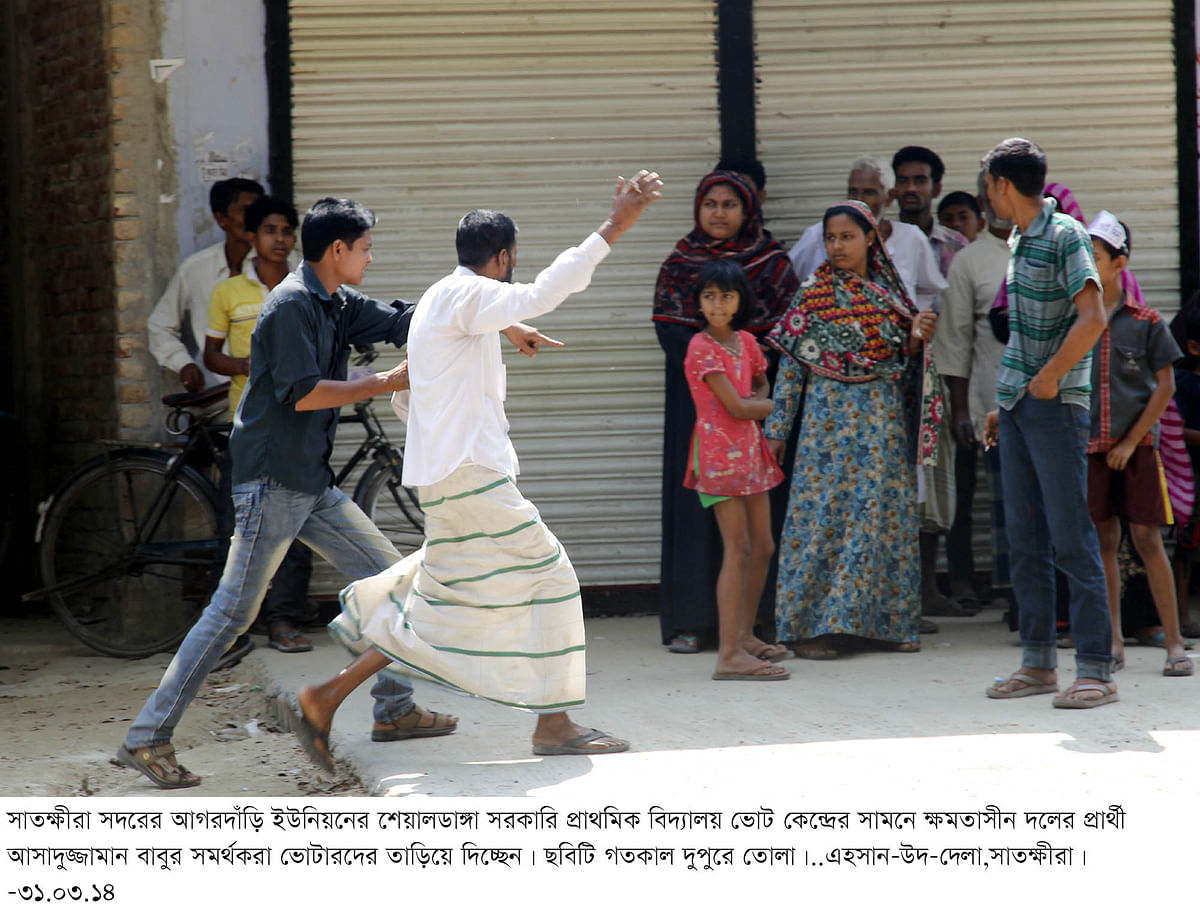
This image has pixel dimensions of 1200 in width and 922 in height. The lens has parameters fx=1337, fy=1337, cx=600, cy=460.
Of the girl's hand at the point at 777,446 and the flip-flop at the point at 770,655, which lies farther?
the girl's hand at the point at 777,446

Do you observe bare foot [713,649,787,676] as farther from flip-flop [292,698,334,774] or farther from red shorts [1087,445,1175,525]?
flip-flop [292,698,334,774]

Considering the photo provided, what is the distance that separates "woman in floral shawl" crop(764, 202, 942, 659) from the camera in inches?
220

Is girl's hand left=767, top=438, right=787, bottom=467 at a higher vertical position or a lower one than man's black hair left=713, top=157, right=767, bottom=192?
lower

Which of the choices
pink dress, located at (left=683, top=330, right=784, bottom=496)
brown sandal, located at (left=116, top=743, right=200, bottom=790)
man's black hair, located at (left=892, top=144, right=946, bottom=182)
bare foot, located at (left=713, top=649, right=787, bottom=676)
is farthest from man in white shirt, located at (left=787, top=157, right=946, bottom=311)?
brown sandal, located at (left=116, top=743, right=200, bottom=790)

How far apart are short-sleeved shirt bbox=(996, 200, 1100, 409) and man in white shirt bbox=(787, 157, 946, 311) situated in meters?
1.43

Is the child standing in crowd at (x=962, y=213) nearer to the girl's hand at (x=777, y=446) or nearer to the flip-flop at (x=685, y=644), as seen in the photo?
the girl's hand at (x=777, y=446)

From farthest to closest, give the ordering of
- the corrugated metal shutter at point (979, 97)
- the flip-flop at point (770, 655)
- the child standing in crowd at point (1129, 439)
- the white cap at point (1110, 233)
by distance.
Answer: the corrugated metal shutter at point (979, 97) < the flip-flop at point (770, 655) < the child standing in crowd at point (1129, 439) < the white cap at point (1110, 233)

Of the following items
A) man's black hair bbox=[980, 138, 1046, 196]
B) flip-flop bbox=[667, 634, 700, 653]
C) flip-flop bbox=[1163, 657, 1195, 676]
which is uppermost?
man's black hair bbox=[980, 138, 1046, 196]

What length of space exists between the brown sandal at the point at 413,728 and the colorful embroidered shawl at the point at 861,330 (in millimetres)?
2245

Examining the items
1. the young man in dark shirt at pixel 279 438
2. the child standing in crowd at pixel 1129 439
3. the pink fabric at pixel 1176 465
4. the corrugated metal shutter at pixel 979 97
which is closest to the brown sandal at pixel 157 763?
the young man in dark shirt at pixel 279 438

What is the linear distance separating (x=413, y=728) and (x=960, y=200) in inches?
151

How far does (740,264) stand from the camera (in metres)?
5.77

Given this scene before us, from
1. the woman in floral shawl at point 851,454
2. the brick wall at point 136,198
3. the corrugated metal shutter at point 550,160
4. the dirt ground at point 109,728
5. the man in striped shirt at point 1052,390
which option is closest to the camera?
the dirt ground at point 109,728

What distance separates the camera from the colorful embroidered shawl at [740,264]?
227 inches
